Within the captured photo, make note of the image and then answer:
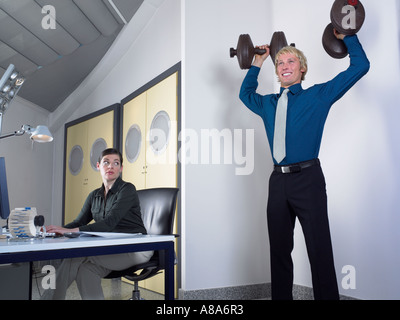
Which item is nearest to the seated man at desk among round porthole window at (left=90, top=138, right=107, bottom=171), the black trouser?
the black trouser

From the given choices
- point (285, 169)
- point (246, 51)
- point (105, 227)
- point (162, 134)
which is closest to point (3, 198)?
point (105, 227)

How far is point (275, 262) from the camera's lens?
202 centimetres

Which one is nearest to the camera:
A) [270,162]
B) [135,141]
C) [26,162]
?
[270,162]

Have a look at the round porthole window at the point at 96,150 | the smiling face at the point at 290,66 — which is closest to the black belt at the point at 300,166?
the smiling face at the point at 290,66

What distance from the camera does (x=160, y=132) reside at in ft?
11.6

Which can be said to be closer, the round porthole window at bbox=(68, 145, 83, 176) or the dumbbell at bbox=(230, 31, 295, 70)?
the dumbbell at bbox=(230, 31, 295, 70)

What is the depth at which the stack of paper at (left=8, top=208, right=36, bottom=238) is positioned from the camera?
4.75 ft

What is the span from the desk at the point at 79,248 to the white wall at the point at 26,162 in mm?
3882

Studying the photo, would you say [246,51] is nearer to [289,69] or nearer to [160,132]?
[289,69]

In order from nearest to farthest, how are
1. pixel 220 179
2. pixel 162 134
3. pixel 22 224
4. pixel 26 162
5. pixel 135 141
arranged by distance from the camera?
pixel 22 224, pixel 220 179, pixel 162 134, pixel 135 141, pixel 26 162

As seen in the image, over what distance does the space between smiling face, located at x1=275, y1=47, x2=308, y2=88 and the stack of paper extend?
4.86ft

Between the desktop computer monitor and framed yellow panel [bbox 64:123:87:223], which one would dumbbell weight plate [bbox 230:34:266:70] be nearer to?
the desktop computer monitor

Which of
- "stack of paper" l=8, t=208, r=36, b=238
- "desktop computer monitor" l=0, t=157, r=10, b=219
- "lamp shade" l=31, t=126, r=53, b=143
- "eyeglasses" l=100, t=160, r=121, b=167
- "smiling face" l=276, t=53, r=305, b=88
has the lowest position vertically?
"stack of paper" l=8, t=208, r=36, b=238

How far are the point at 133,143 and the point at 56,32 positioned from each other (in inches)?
51.9
